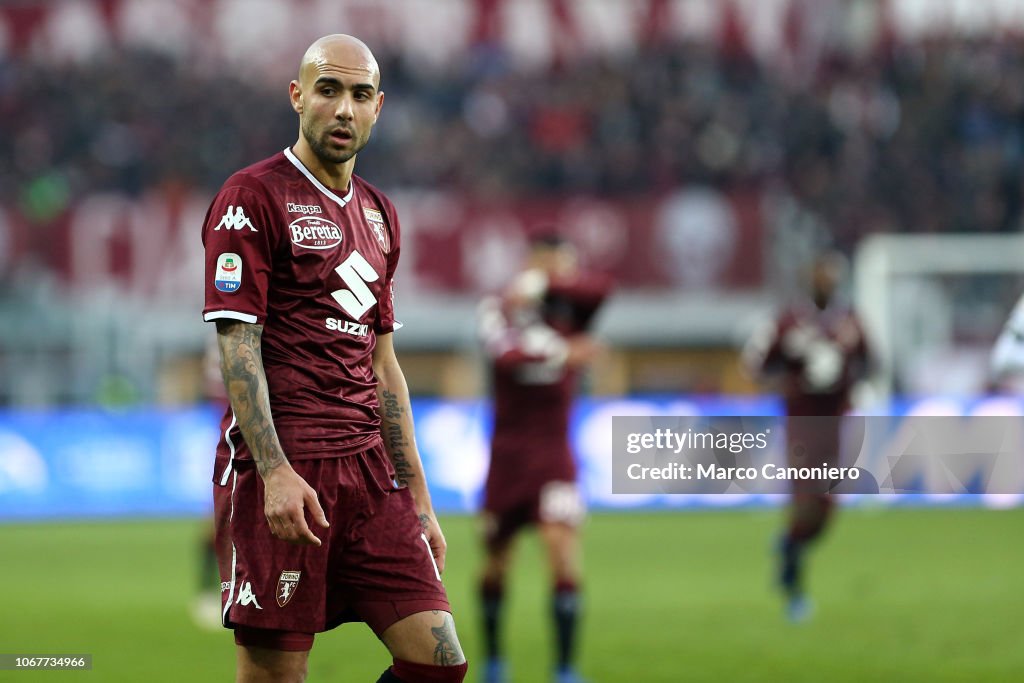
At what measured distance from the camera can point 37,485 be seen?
17406mm

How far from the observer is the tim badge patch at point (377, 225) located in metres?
4.50

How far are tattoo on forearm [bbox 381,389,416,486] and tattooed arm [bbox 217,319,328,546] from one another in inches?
21.4

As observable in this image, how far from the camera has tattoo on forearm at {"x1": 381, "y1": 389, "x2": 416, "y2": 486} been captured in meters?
4.68

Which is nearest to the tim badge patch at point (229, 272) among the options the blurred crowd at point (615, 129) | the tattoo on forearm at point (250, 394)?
the tattoo on forearm at point (250, 394)

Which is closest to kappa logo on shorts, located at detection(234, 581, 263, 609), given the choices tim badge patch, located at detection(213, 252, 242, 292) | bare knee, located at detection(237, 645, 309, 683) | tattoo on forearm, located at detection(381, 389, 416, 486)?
bare knee, located at detection(237, 645, 309, 683)

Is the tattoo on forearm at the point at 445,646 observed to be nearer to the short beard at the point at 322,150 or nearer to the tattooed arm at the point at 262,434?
the tattooed arm at the point at 262,434

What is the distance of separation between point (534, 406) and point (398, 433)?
3788 mm

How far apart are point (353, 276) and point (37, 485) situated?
14.1 metres

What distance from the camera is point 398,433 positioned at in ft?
15.4

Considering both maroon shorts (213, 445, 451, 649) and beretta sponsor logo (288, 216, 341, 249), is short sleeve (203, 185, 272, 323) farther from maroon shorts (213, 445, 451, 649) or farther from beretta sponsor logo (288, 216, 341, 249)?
maroon shorts (213, 445, 451, 649)

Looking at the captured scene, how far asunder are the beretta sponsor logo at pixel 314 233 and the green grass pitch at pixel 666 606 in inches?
164

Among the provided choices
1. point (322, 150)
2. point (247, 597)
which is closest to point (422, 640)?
point (247, 597)

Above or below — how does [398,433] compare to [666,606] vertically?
above

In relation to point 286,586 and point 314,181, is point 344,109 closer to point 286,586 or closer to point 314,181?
point 314,181
